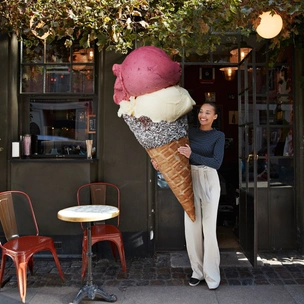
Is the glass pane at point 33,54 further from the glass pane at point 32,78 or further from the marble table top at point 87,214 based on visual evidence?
the marble table top at point 87,214

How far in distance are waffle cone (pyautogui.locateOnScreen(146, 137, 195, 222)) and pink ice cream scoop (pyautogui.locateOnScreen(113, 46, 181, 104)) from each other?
0.61 metres

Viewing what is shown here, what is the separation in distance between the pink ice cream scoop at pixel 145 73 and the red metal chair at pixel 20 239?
196cm

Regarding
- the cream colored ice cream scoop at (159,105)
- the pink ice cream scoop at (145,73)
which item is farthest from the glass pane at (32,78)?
the cream colored ice cream scoop at (159,105)

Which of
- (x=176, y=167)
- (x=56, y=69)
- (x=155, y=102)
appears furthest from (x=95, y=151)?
(x=155, y=102)

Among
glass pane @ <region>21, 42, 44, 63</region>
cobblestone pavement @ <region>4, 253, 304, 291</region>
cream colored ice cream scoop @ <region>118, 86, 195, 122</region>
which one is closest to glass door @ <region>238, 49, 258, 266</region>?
cobblestone pavement @ <region>4, 253, 304, 291</region>

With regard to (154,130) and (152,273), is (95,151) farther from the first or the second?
(154,130)

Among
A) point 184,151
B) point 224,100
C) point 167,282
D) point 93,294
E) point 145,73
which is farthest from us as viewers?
point 224,100

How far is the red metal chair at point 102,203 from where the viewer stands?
430 cm

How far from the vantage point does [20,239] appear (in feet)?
13.6

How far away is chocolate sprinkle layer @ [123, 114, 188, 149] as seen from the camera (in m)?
3.34

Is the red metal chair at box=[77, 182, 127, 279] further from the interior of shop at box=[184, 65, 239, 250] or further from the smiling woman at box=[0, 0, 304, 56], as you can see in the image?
the interior of shop at box=[184, 65, 239, 250]

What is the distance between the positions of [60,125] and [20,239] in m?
1.94

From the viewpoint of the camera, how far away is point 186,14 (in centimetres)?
372

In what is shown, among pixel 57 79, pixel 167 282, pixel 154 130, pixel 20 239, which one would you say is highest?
pixel 57 79
